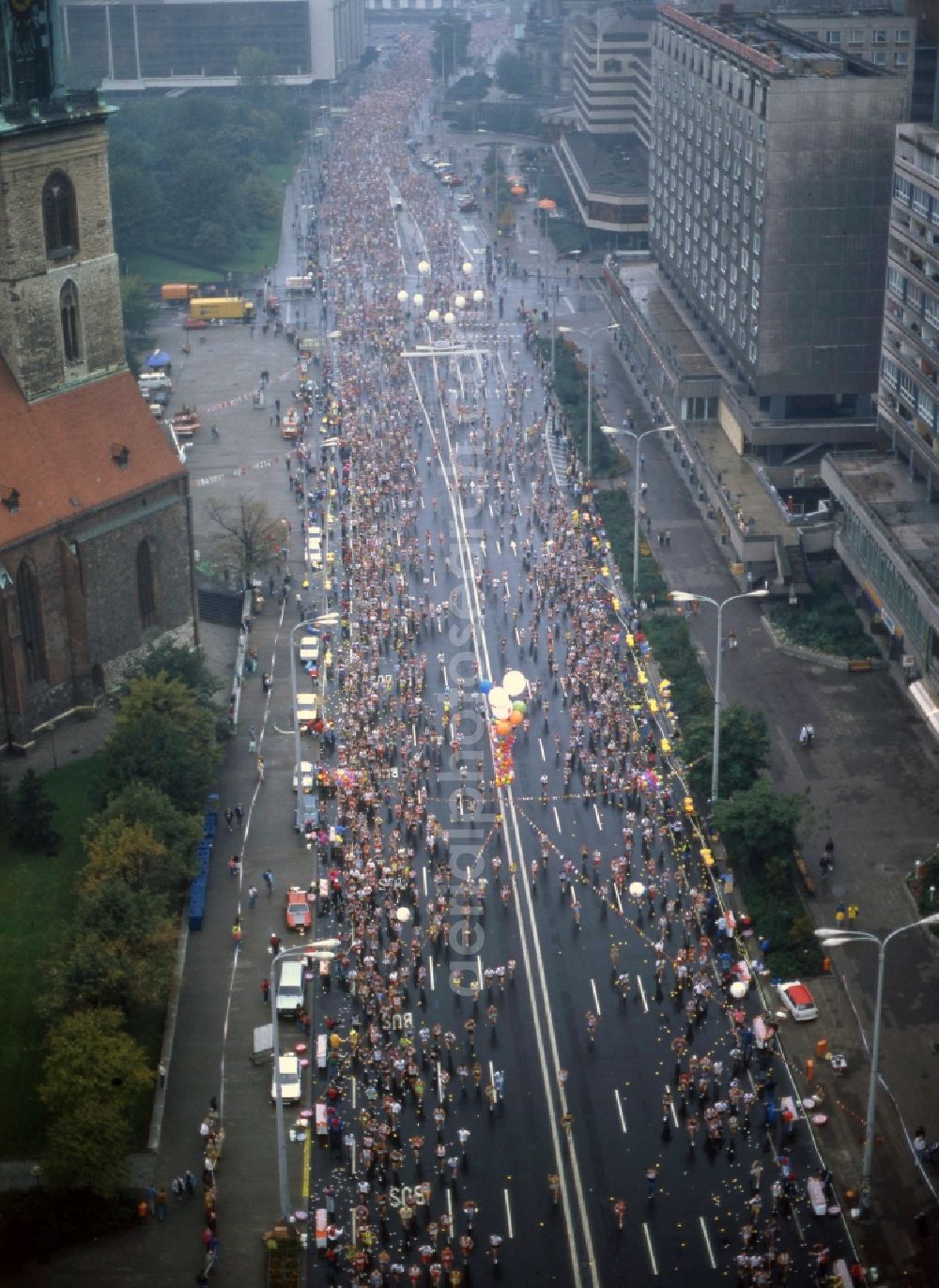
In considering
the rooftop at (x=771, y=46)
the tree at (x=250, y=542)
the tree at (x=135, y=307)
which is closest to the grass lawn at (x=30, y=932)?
the tree at (x=250, y=542)

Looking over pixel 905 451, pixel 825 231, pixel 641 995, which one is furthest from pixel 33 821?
pixel 825 231

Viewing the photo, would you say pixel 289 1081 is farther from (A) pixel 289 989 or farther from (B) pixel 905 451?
(B) pixel 905 451

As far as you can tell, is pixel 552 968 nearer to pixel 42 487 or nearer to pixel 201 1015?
pixel 201 1015

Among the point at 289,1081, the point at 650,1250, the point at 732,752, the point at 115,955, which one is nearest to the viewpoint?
the point at 650,1250

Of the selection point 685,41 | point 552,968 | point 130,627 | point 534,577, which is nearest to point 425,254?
point 685,41

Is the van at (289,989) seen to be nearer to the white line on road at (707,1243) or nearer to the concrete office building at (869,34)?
the white line on road at (707,1243)

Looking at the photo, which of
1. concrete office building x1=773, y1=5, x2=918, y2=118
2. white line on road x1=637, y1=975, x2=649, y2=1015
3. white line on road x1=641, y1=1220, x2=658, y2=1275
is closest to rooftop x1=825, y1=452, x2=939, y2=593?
white line on road x1=637, y1=975, x2=649, y2=1015
